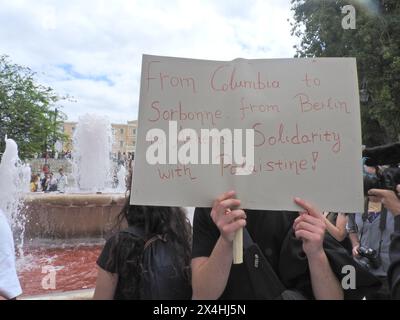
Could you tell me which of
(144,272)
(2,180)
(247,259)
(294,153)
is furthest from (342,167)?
(2,180)

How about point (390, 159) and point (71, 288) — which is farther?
point (71, 288)

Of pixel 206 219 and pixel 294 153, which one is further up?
pixel 294 153

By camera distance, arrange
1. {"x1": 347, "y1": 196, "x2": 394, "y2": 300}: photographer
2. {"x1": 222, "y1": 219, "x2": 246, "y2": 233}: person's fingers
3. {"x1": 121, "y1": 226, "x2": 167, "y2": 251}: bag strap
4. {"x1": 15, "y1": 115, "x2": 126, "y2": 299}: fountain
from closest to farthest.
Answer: {"x1": 222, "y1": 219, "x2": 246, "y2": 233}: person's fingers < {"x1": 121, "y1": 226, "x2": 167, "y2": 251}: bag strap < {"x1": 347, "y1": 196, "x2": 394, "y2": 300}: photographer < {"x1": 15, "y1": 115, "x2": 126, "y2": 299}: fountain

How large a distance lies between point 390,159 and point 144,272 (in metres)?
1.16

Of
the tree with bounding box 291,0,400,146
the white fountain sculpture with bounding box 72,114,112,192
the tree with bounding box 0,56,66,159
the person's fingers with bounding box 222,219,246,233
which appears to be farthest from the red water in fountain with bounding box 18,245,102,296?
the tree with bounding box 0,56,66,159

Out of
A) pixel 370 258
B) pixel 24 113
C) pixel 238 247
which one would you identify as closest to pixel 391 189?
pixel 238 247

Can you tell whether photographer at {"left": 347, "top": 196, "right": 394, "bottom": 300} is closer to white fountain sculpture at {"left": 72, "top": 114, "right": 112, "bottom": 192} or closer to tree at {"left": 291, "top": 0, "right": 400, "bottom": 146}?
tree at {"left": 291, "top": 0, "right": 400, "bottom": 146}

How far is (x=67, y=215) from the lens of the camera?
7762 millimetres

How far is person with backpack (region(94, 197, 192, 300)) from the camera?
1767 millimetres

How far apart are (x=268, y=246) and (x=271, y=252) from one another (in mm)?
26

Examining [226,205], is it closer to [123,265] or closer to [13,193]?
[123,265]

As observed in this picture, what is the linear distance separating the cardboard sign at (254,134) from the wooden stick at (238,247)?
12 cm
